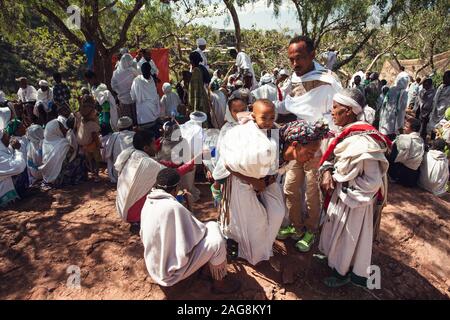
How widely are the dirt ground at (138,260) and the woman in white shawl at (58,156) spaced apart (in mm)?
611

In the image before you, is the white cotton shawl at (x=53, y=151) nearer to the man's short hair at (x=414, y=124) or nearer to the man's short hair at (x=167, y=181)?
the man's short hair at (x=167, y=181)

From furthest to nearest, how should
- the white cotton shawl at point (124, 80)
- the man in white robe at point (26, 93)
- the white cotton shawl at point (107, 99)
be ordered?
the man in white robe at point (26, 93), the white cotton shawl at point (124, 80), the white cotton shawl at point (107, 99)

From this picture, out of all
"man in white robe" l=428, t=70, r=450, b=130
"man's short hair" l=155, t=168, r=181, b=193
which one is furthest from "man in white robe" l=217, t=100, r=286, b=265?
"man in white robe" l=428, t=70, r=450, b=130

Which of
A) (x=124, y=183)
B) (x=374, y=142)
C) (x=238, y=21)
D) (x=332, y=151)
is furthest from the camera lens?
(x=238, y=21)

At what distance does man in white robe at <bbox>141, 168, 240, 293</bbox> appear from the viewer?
2643mm

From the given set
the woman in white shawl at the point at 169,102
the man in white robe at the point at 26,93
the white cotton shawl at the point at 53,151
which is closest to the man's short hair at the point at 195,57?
the woman in white shawl at the point at 169,102

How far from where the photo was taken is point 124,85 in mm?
7375

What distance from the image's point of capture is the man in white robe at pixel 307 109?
3432 millimetres

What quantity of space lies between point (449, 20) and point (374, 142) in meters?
15.5

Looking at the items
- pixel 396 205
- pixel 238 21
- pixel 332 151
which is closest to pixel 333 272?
pixel 332 151

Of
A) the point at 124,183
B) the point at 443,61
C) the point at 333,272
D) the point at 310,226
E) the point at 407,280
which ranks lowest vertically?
the point at 407,280

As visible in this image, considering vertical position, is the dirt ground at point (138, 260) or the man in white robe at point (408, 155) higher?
the man in white robe at point (408, 155)

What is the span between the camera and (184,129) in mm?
4602
